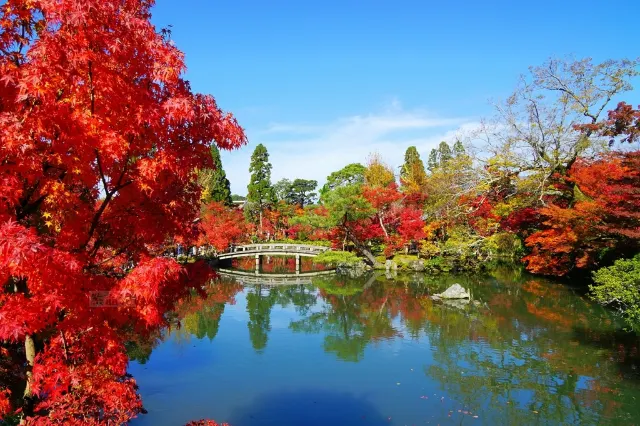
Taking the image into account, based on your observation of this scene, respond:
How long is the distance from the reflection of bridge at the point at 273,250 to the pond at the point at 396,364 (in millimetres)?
9813

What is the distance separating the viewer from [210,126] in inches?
150

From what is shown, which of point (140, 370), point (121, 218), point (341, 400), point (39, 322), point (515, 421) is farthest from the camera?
point (140, 370)

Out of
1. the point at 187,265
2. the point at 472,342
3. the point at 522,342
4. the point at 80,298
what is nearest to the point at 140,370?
the point at 187,265

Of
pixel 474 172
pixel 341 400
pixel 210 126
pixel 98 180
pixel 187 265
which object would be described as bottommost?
pixel 341 400

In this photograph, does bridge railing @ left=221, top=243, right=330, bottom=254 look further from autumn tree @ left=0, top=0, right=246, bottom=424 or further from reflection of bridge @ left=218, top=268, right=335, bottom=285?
autumn tree @ left=0, top=0, right=246, bottom=424

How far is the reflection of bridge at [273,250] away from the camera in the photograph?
2584 cm

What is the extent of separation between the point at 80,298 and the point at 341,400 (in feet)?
18.4

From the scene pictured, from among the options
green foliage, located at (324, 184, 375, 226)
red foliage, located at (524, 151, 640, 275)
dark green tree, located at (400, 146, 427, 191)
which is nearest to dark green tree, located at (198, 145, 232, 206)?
green foliage, located at (324, 184, 375, 226)

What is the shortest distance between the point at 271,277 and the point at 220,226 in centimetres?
537

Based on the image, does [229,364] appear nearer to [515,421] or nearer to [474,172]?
[515,421]

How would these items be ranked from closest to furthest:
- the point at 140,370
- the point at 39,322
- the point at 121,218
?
the point at 39,322 → the point at 121,218 → the point at 140,370

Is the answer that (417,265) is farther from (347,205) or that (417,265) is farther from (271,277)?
(271,277)

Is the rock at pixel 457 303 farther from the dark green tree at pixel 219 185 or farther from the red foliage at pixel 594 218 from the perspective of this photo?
the dark green tree at pixel 219 185

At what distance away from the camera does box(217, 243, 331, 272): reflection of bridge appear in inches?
1017
